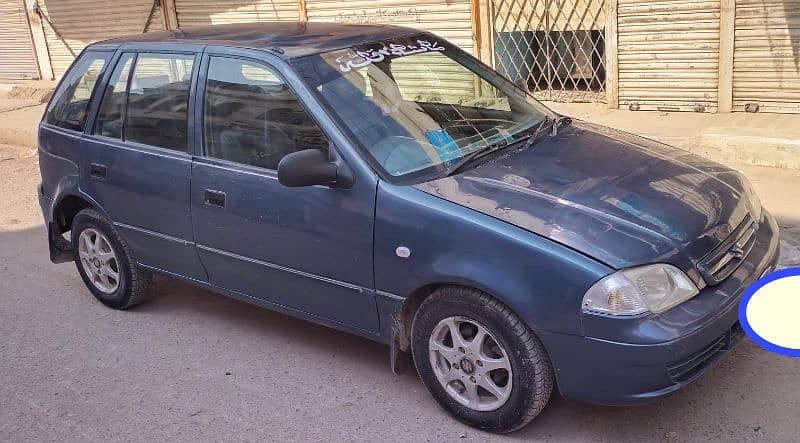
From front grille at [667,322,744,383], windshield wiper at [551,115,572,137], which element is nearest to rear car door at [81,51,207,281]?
windshield wiper at [551,115,572,137]

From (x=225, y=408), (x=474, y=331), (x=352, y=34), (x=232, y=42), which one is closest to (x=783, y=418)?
(x=474, y=331)

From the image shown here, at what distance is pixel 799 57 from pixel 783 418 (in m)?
5.10

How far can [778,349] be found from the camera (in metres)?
1.83

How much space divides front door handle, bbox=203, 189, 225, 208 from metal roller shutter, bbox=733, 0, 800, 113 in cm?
569

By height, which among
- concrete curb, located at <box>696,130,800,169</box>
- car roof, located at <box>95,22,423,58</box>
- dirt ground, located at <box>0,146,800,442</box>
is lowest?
dirt ground, located at <box>0,146,800,442</box>

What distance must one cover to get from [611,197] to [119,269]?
3.09 m

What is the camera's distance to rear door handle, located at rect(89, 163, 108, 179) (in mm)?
4812

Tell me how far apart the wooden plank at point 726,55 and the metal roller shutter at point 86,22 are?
8705 millimetres

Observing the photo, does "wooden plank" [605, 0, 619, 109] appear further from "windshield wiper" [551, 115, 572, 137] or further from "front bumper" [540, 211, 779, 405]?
"front bumper" [540, 211, 779, 405]

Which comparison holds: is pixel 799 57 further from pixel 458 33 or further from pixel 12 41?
→ pixel 12 41

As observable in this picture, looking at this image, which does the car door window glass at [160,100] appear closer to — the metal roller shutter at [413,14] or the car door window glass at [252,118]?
the car door window glass at [252,118]

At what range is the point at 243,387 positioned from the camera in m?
4.13

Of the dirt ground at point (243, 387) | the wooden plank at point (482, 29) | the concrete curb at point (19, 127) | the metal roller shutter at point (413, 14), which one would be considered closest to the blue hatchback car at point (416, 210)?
the dirt ground at point (243, 387)

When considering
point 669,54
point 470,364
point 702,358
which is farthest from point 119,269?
point 669,54
